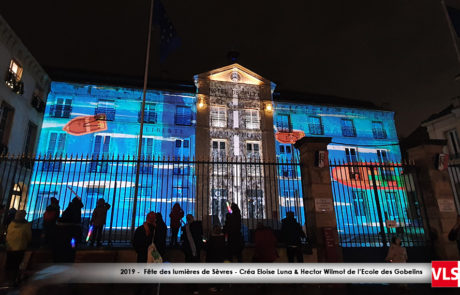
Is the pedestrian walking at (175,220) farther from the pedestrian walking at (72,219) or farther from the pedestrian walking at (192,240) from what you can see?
the pedestrian walking at (72,219)

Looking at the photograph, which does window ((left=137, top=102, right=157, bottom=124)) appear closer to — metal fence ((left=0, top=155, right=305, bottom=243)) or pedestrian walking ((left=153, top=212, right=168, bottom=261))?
metal fence ((left=0, top=155, right=305, bottom=243))

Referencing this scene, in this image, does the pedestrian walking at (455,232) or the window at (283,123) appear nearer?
the pedestrian walking at (455,232)

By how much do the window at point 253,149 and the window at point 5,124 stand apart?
55.4 ft

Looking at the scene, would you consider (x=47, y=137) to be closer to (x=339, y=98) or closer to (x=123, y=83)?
(x=123, y=83)

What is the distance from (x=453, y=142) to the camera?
22453 millimetres

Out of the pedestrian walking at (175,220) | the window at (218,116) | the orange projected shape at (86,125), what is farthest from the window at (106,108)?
the pedestrian walking at (175,220)

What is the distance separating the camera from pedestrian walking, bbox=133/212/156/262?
6.03 m

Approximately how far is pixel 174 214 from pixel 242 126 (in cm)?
1503

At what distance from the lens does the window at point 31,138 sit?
18.8m

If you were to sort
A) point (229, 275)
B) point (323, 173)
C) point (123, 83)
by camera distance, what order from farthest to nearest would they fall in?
point (123, 83)
point (323, 173)
point (229, 275)

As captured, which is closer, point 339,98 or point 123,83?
point 123,83

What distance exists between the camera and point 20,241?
6.39 meters

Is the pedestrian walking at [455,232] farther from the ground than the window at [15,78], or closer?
closer

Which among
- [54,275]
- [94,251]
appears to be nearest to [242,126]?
[94,251]
